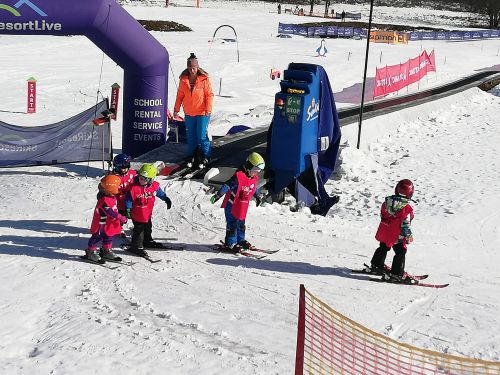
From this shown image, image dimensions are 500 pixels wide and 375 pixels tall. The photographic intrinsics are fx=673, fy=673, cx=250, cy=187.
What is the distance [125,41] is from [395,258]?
6.41m

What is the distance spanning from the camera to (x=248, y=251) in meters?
9.04

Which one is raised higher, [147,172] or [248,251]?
[147,172]

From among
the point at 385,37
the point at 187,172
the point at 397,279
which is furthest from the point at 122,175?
the point at 385,37

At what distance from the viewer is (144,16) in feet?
169

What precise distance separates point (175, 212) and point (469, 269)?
439cm

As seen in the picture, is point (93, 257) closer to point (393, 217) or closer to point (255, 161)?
point (255, 161)

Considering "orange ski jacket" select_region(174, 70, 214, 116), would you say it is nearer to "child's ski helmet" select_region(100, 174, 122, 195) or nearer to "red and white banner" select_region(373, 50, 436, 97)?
"child's ski helmet" select_region(100, 174, 122, 195)

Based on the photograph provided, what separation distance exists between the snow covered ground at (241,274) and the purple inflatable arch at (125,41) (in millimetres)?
1415

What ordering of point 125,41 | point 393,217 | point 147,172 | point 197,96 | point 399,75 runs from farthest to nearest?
point 399,75, point 125,41, point 197,96, point 147,172, point 393,217

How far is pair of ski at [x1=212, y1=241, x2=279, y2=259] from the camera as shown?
8891 millimetres

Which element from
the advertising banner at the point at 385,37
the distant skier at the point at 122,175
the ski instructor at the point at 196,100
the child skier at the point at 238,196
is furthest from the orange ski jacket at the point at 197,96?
the advertising banner at the point at 385,37

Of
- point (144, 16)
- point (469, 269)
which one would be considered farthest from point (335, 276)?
point (144, 16)

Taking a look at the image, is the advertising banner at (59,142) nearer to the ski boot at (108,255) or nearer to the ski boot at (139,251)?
the ski boot at (139,251)

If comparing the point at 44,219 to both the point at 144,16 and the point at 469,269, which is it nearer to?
the point at 469,269
